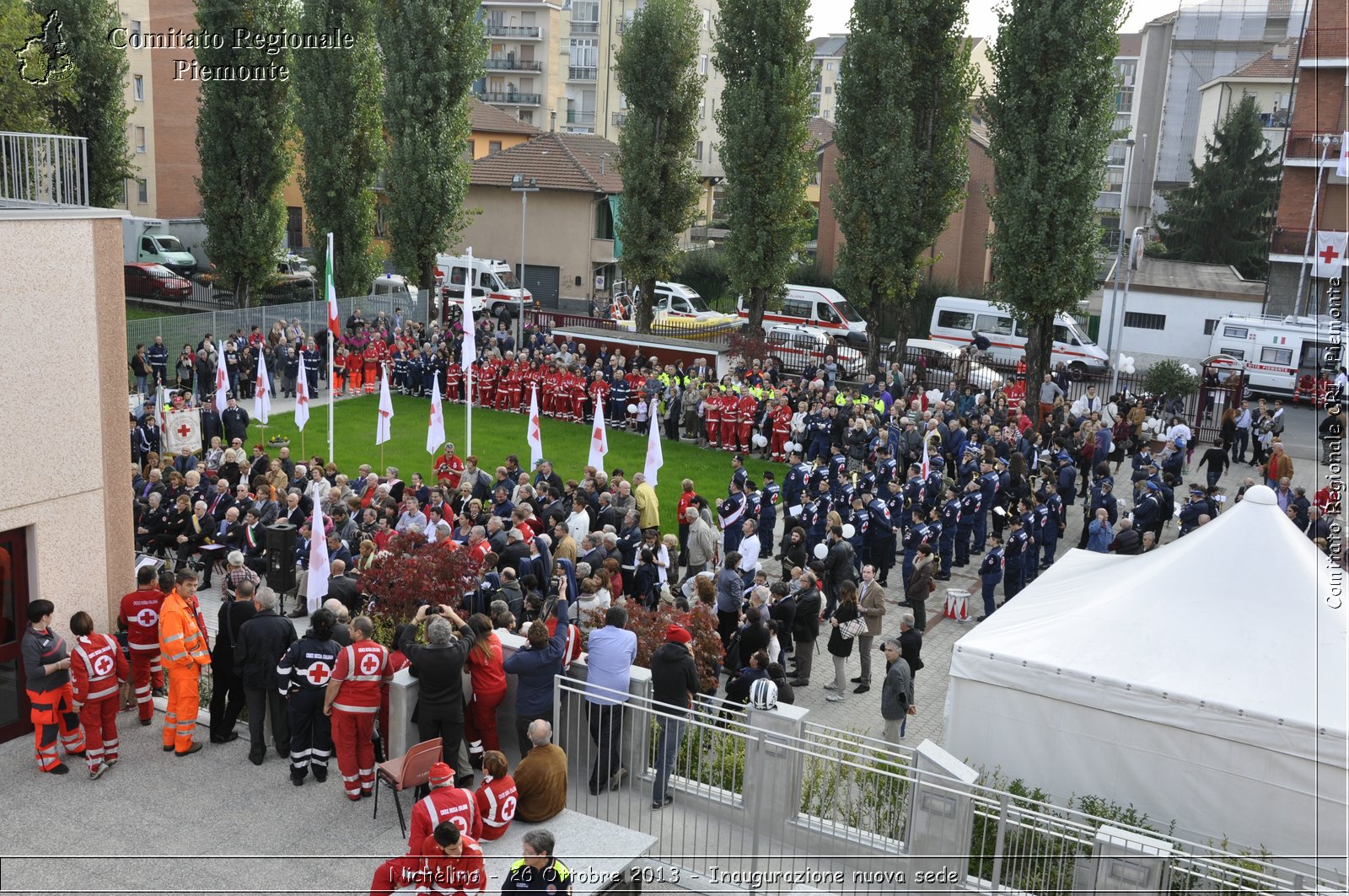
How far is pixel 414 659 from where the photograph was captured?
910cm

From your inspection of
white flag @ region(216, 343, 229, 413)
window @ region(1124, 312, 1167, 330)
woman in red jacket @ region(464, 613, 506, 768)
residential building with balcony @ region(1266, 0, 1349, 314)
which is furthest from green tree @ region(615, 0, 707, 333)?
woman in red jacket @ region(464, 613, 506, 768)

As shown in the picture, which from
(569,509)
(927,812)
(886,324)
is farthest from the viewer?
(886,324)

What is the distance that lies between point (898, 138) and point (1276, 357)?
12.4 metres

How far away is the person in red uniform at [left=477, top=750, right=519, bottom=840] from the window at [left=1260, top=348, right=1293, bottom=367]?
29.2 meters

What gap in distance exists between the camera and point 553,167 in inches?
1838

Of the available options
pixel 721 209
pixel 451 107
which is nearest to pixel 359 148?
pixel 451 107

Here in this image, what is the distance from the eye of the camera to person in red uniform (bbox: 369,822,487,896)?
7.10 metres

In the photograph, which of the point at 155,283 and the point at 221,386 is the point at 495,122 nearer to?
the point at 155,283

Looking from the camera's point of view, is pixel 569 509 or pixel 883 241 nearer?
pixel 569 509

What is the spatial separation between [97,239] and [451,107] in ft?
80.9

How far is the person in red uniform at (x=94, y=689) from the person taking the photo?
9.30 metres

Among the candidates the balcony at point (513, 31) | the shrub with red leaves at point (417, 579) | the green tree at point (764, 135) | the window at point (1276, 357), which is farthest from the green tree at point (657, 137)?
the balcony at point (513, 31)

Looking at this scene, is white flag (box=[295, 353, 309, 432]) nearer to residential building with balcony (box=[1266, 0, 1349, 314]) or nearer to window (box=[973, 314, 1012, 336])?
window (box=[973, 314, 1012, 336])

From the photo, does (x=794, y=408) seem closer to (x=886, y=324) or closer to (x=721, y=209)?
(x=721, y=209)
